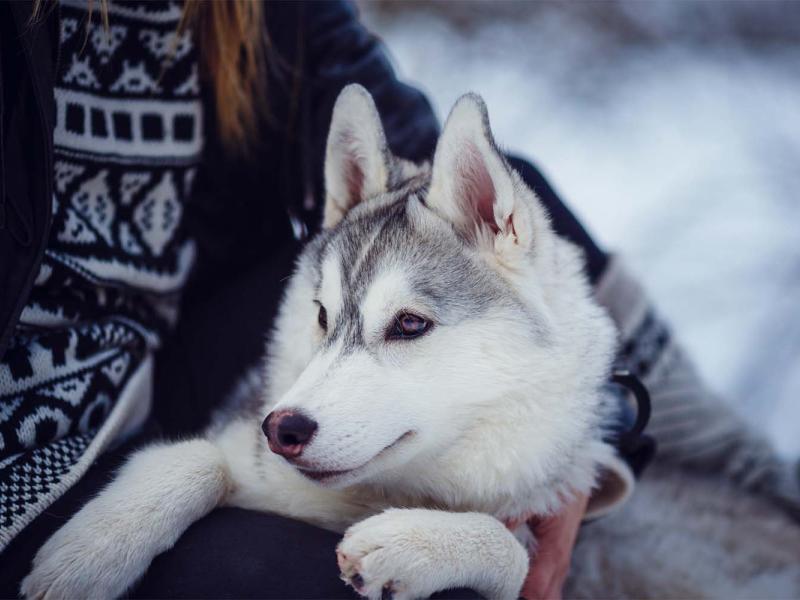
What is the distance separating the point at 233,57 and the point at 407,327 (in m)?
0.92

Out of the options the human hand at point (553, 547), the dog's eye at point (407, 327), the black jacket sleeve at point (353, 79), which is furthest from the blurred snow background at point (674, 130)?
the dog's eye at point (407, 327)

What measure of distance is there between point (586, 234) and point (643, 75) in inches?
110

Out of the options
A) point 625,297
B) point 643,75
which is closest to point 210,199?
point 625,297

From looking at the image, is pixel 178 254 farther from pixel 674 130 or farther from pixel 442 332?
pixel 674 130

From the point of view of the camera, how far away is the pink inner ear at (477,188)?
157cm

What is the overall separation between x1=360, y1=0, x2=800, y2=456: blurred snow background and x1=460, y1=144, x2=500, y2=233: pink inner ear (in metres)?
2.24

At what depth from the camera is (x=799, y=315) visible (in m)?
4.05

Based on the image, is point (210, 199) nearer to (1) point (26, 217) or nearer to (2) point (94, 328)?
(2) point (94, 328)

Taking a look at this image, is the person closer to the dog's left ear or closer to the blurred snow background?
the dog's left ear

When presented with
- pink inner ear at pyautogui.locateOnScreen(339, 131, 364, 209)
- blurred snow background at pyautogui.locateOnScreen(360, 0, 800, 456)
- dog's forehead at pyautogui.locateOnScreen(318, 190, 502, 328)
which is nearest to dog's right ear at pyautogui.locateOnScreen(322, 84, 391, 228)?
pink inner ear at pyautogui.locateOnScreen(339, 131, 364, 209)

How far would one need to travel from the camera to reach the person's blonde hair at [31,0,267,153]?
1.92 metres

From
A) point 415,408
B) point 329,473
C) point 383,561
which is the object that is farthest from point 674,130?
point 383,561

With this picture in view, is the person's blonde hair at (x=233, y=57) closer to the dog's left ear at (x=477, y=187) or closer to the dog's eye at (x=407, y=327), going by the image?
the dog's left ear at (x=477, y=187)

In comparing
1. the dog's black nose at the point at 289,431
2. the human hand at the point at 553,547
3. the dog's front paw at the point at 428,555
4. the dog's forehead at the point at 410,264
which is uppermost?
the dog's forehead at the point at 410,264
